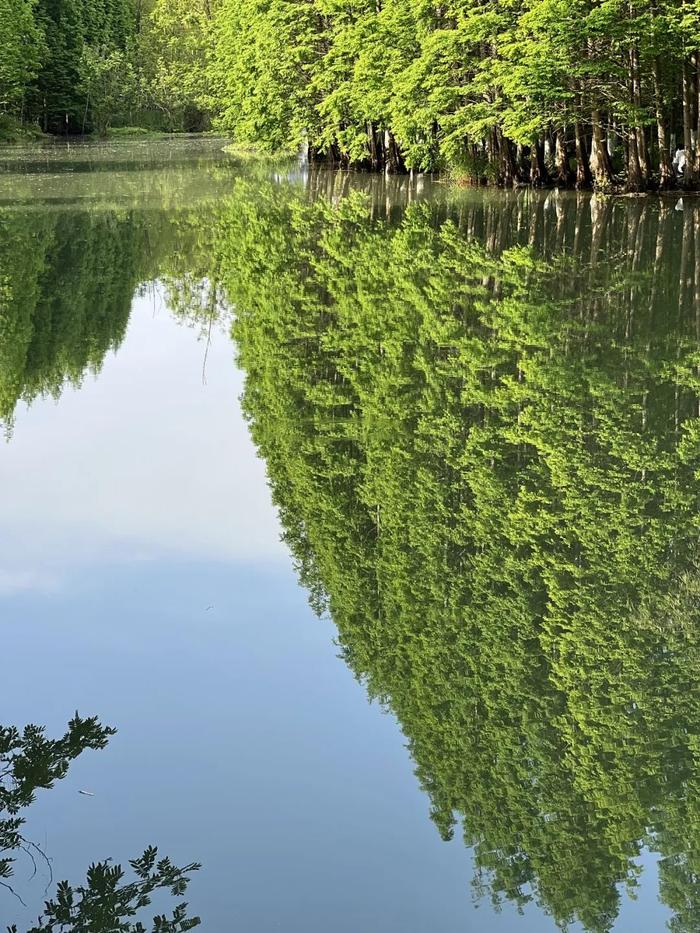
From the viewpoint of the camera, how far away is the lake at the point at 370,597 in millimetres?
4250

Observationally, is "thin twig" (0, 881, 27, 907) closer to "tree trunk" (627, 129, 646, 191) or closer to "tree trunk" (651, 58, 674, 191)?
"tree trunk" (651, 58, 674, 191)

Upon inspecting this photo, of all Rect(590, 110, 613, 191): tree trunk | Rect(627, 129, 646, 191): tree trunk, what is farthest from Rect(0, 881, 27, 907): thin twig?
Rect(590, 110, 613, 191): tree trunk

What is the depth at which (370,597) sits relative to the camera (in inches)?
264

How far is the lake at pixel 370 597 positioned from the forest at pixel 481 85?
14.9 meters

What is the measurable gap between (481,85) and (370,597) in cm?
2886

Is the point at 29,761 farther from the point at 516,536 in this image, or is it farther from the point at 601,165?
the point at 601,165

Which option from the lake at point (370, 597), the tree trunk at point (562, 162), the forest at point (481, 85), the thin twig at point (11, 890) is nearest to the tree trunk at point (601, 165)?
the forest at point (481, 85)

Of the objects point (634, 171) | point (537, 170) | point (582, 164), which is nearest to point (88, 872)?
point (634, 171)

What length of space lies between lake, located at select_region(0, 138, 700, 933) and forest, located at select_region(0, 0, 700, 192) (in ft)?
49.0

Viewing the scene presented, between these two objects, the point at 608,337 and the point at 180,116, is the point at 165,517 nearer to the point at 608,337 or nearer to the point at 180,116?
the point at 608,337

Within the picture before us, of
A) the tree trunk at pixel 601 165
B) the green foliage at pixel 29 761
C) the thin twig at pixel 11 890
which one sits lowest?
the thin twig at pixel 11 890

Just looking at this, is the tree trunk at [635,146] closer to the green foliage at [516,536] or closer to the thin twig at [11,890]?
the green foliage at [516,536]

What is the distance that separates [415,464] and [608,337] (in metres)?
4.90

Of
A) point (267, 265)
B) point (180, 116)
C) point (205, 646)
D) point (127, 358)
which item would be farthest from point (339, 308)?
point (180, 116)
